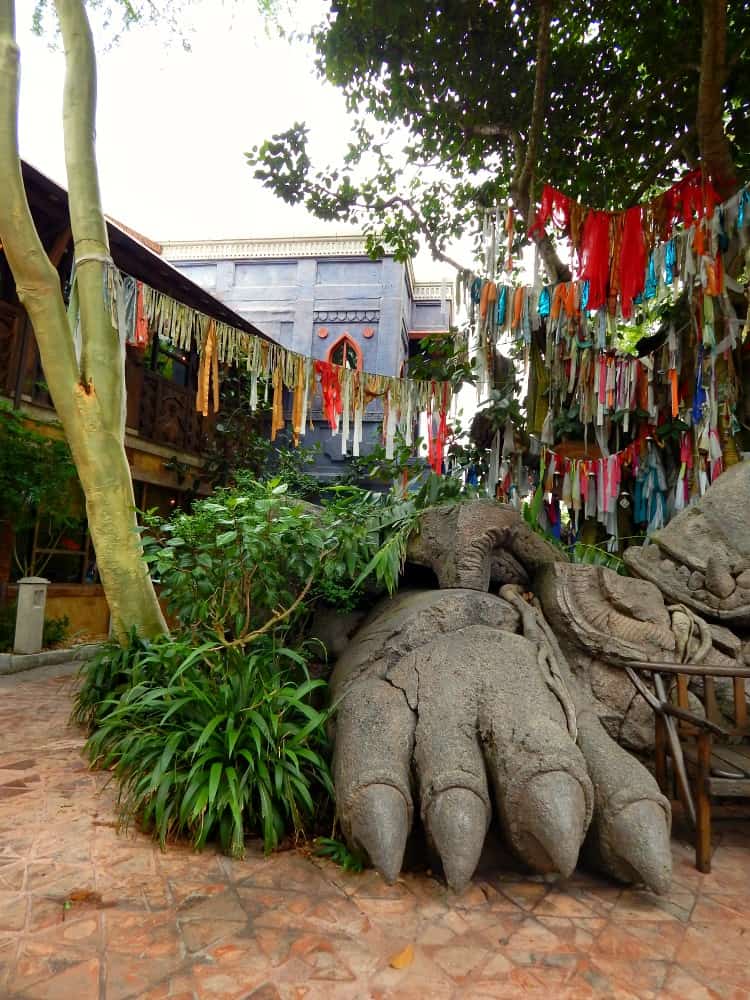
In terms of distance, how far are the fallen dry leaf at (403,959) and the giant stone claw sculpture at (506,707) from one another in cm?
36

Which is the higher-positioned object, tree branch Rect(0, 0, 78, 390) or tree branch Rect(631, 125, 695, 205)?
tree branch Rect(631, 125, 695, 205)

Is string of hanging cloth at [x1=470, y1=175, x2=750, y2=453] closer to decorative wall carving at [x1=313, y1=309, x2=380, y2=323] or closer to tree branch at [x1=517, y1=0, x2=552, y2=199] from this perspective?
tree branch at [x1=517, y1=0, x2=552, y2=199]

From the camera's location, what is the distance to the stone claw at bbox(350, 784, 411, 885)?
7.94 ft

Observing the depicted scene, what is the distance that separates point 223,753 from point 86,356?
10.4 ft

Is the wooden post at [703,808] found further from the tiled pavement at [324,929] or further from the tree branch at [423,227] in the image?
the tree branch at [423,227]

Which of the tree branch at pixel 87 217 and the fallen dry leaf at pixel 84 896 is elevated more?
the tree branch at pixel 87 217

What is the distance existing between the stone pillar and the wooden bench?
6.81 m

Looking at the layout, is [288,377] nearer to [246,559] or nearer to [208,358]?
[208,358]

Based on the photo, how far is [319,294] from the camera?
541 inches

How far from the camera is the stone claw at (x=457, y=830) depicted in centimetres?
238

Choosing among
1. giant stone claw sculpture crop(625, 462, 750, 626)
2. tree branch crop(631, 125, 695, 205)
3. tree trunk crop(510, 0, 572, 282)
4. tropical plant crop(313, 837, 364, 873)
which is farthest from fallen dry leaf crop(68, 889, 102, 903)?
tree branch crop(631, 125, 695, 205)

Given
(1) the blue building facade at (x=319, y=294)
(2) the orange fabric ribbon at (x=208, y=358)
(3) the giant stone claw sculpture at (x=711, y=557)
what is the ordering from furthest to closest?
(1) the blue building facade at (x=319, y=294), (2) the orange fabric ribbon at (x=208, y=358), (3) the giant stone claw sculpture at (x=711, y=557)

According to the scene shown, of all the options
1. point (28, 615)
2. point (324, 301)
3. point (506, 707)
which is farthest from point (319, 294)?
point (506, 707)

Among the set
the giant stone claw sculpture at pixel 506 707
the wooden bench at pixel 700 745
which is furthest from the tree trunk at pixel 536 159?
the wooden bench at pixel 700 745
